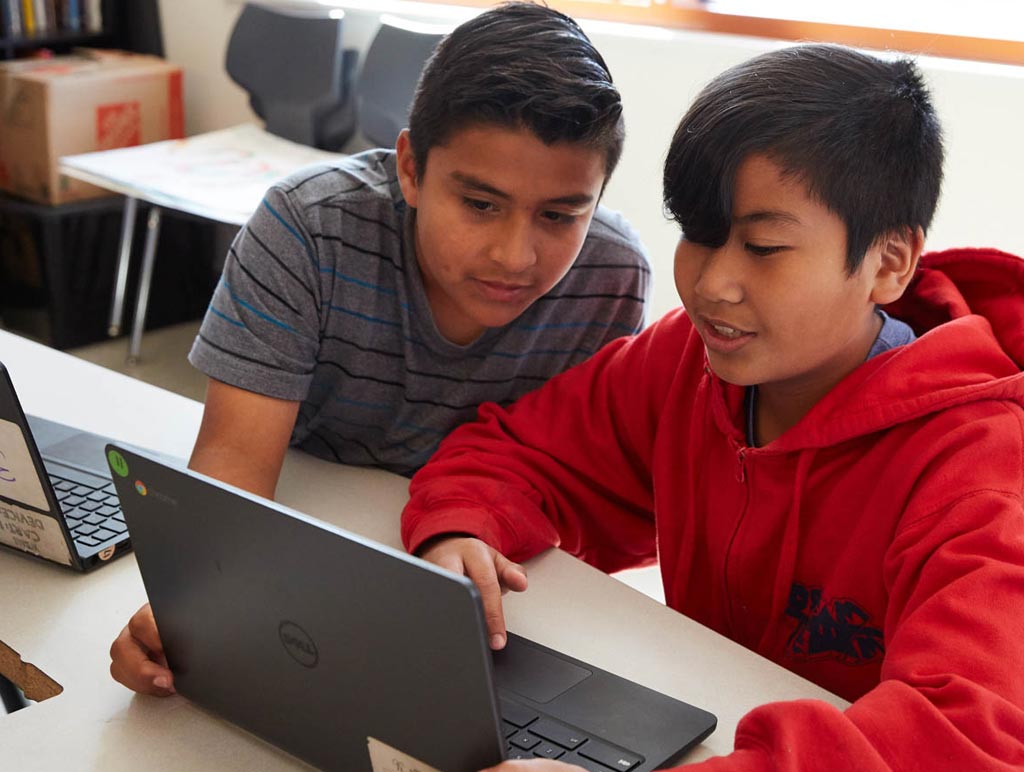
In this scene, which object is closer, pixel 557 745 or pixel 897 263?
pixel 557 745

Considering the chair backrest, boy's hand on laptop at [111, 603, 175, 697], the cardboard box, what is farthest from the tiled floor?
boy's hand on laptop at [111, 603, 175, 697]

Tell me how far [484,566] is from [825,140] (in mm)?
467

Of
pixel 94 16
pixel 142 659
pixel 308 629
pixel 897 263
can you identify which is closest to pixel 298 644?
pixel 308 629

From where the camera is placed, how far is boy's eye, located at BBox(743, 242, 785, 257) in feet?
3.36

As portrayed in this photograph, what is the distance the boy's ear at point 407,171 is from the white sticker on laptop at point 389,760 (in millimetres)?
673

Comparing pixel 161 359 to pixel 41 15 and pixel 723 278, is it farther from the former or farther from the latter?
pixel 723 278

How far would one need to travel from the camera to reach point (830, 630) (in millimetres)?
1109

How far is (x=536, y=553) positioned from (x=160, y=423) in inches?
19.4

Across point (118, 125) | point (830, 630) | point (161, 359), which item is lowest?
point (161, 359)

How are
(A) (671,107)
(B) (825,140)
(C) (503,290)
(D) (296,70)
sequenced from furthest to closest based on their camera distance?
(D) (296,70)
(A) (671,107)
(C) (503,290)
(B) (825,140)

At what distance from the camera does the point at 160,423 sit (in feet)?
4.64

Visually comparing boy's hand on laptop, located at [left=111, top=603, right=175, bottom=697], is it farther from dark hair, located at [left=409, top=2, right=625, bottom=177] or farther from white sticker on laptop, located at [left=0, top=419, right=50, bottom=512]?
dark hair, located at [left=409, top=2, right=625, bottom=177]

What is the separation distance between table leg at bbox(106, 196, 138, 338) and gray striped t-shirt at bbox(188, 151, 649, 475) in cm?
213

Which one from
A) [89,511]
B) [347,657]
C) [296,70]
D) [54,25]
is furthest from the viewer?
[54,25]
